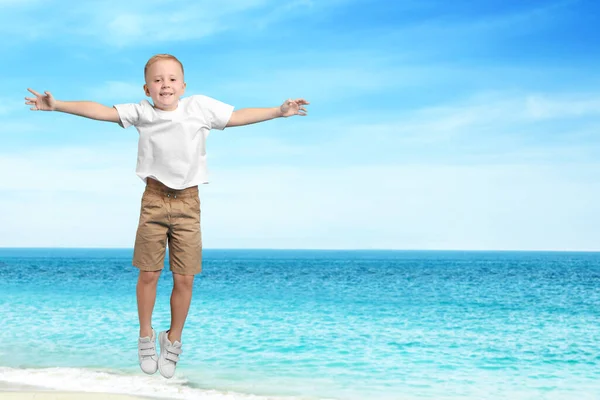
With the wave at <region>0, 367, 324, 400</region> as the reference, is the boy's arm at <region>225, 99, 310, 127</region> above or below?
above

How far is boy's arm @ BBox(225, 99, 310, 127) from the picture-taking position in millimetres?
4855

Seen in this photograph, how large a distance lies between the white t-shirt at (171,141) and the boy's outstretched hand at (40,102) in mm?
407

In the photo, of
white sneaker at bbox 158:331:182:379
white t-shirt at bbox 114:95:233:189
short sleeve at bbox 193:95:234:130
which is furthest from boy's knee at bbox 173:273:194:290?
short sleeve at bbox 193:95:234:130

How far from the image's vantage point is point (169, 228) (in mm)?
4867

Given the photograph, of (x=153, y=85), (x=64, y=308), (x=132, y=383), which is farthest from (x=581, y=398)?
(x=64, y=308)

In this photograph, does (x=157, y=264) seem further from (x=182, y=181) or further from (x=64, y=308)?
(x=64, y=308)

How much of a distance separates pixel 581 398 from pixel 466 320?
446 inches

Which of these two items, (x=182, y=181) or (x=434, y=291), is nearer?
(x=182, y=181)

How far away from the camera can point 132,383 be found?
11852 mm

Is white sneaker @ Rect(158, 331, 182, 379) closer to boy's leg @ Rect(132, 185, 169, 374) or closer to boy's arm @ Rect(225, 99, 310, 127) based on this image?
boy's leg @ Rect(132, 185, 169, 374)

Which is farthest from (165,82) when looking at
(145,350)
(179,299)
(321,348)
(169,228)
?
(321,348)

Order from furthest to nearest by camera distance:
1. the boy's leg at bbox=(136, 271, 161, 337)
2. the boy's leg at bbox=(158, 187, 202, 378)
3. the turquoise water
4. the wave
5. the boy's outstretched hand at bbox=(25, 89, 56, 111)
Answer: the turquoise water, the wave, the boy's leg at bbox=(136, 271, 161, 337), the boy's leg at bbox=(158, 187, 202, 378), the boy's outstretched hand at bbox=(25, 89, 56, 111)

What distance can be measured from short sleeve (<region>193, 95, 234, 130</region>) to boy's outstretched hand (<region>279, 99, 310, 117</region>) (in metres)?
0.36

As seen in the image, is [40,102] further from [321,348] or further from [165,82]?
[321,348]
